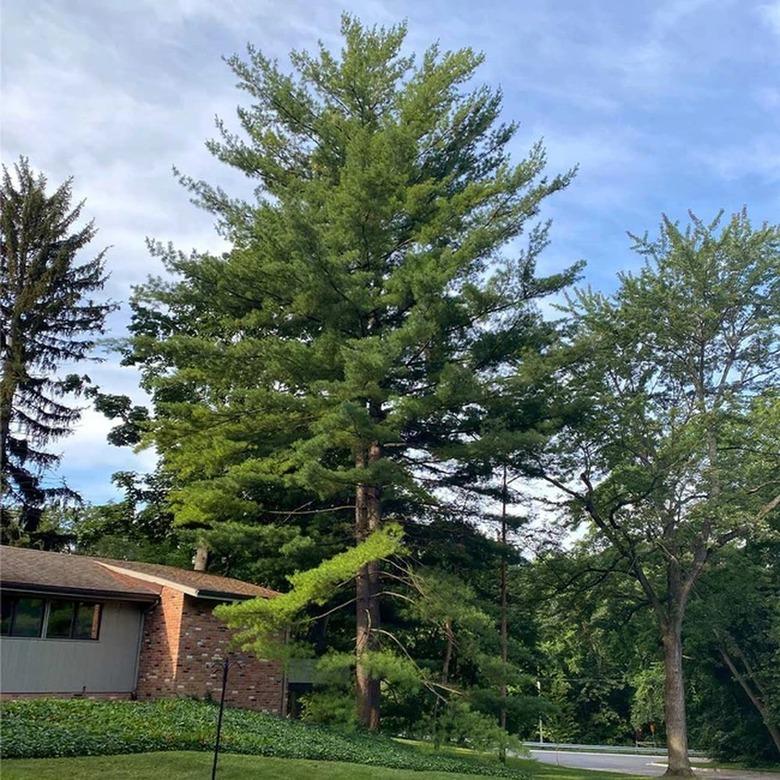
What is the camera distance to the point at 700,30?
13109mm

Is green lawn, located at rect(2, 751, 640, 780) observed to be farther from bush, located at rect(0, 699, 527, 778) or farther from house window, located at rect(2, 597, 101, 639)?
house window, located at rect(2, 597, 101, 639)

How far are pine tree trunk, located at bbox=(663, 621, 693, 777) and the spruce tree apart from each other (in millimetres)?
10558

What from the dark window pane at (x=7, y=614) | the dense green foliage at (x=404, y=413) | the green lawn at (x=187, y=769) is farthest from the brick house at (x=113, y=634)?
the green lawn at (x=187, y=769)

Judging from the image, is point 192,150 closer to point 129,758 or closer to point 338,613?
point 338,613

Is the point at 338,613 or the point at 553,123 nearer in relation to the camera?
the point at 553,123

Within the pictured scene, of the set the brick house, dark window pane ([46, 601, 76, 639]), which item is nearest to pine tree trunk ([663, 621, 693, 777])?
the brick house

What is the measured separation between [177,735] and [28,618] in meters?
4.92

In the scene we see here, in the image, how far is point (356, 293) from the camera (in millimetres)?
15461

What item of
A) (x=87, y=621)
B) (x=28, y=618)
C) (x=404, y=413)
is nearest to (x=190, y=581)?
(x=87, y=621)

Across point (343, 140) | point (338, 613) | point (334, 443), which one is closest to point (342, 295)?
point (334, 443)

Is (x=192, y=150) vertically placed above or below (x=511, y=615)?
above

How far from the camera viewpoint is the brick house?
1416cm

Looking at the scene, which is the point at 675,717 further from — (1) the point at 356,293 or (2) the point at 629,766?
(1) the point at 356,293

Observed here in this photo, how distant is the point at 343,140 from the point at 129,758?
44.5ft
